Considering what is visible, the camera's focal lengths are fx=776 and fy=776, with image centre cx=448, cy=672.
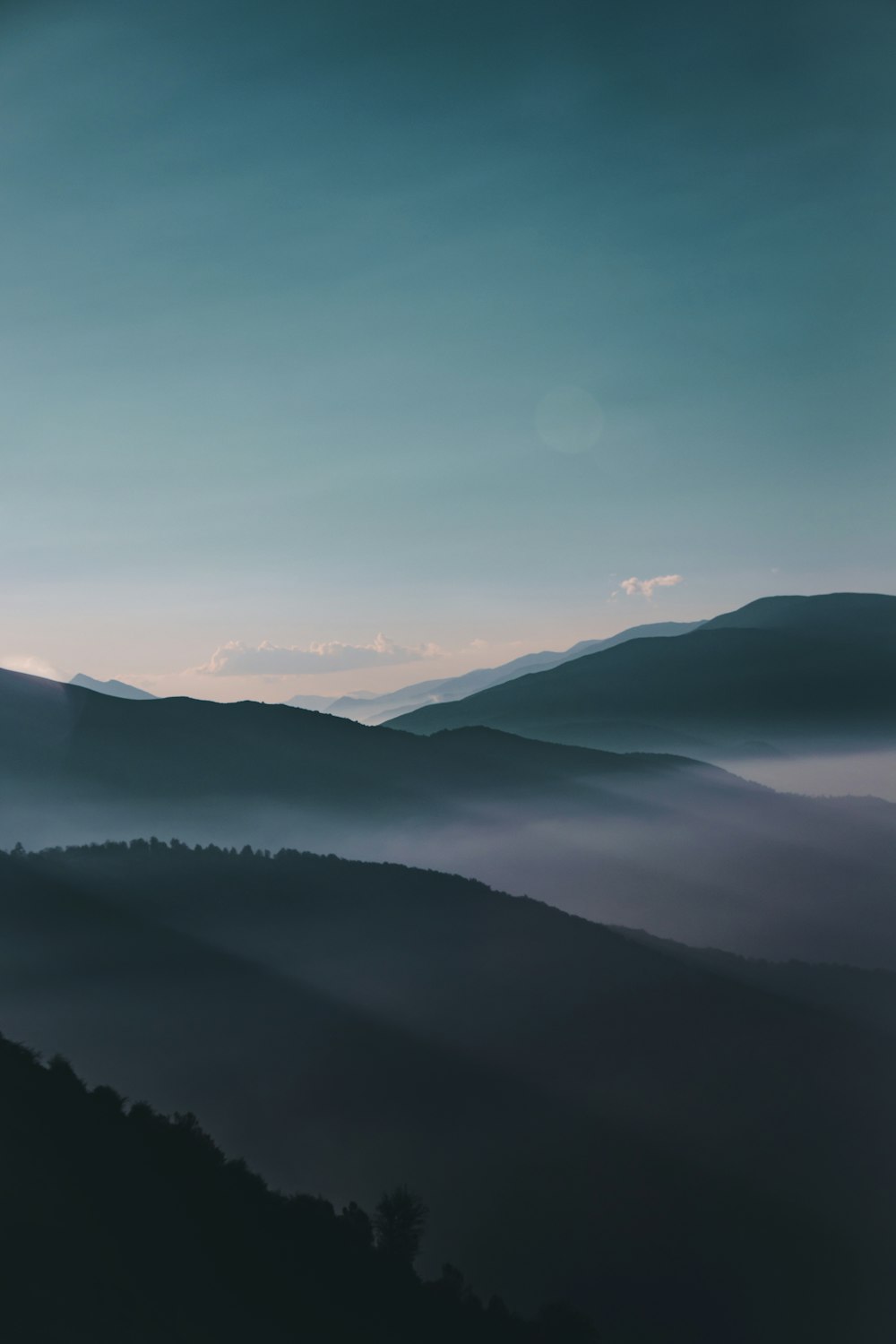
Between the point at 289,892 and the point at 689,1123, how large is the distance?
70.3m

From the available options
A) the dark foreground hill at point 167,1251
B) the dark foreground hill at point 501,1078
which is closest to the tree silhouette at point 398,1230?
the dark foreground hill at point 167,1251

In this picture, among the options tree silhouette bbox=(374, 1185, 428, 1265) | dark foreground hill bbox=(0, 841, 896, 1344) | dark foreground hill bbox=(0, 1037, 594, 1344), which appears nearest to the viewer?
dark foreground hill bbox=(0, 1037, 594, 1344)

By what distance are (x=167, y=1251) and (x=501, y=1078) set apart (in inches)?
2663

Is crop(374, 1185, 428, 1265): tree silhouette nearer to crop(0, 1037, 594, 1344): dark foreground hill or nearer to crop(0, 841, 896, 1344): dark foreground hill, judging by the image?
crop(0, 1037, 594, 1344): dark foreground hill

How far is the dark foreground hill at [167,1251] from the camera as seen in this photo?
30.8m

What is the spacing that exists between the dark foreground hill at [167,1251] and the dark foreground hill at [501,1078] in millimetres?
24950

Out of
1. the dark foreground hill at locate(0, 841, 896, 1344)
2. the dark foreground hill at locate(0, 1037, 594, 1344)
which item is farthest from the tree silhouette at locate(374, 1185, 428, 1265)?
the dark foreground hill at locate(0, 841, 896, 1344)

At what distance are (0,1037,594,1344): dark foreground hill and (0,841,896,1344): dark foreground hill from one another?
81.9 ft

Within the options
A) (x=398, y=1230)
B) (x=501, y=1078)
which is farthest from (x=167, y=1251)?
(x=501, y=1078)

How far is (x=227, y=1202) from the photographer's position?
147 feet

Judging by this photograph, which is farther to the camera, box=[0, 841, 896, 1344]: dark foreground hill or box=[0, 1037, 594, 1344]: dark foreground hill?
box=[0, 841, 896, 1344]: dark foreground hill

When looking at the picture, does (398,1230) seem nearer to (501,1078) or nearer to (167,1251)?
(167,1251)

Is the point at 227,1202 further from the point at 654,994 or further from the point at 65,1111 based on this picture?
the point at 654,994

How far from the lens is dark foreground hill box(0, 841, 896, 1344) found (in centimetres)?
7444
